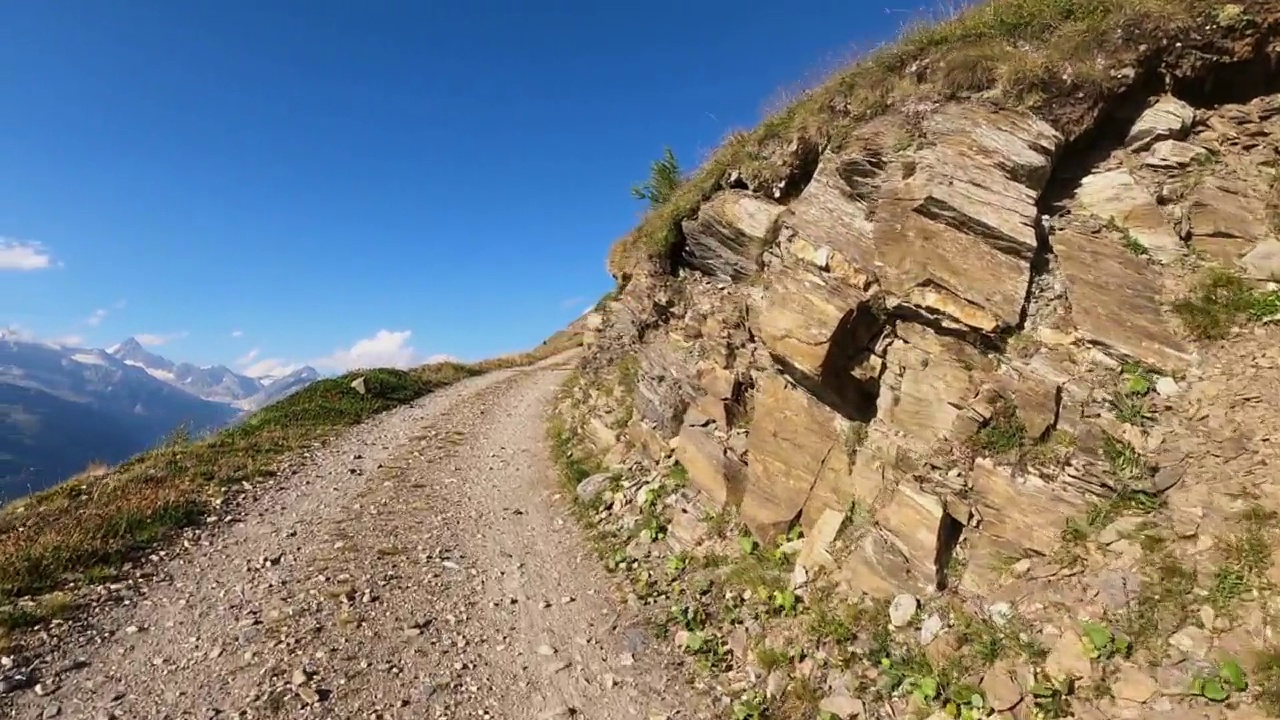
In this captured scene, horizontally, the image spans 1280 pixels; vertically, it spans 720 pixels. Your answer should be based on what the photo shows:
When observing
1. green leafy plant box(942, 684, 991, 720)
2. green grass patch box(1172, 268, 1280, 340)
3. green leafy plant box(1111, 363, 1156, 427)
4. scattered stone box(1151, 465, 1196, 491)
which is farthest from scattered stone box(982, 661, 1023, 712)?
green grass patch box(1172, 268, 1280, 340)

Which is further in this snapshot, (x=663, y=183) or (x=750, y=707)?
(x=663, y=183)

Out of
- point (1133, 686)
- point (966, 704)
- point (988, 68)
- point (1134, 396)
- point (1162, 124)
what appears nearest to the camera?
point (1133, 686)

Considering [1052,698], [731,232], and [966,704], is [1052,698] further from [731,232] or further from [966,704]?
[731,232]

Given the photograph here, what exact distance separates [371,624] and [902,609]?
27.5 feet

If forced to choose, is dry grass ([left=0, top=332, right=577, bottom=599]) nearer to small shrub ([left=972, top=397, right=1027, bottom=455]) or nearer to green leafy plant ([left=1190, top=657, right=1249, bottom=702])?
small shrub ([left=972, top=397, right=1027, bottom=455])

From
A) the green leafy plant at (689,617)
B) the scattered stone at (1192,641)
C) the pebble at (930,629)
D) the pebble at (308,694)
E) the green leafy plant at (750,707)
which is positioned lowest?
the green leafy plant at (750,707)

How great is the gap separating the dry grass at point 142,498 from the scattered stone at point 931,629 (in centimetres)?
1413

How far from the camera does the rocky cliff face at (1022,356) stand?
7.35 m

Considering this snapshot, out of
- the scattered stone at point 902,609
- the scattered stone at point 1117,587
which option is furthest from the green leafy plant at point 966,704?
the scattered stone at point 1117,587

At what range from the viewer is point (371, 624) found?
10031 mm

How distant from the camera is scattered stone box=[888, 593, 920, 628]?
323 inches

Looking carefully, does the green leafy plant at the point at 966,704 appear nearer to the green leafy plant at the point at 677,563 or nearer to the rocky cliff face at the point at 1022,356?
the rocky cliff face at the point at 1022,356

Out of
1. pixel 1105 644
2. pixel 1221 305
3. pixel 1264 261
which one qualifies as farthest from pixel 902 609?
pixel 1264 261

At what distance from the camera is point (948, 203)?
33.4 feet
